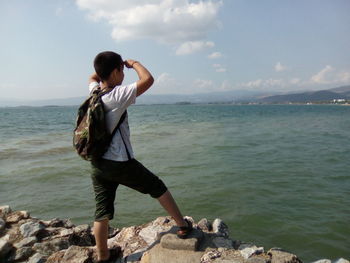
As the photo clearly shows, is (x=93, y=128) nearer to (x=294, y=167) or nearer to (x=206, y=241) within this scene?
(x=206, y=241)

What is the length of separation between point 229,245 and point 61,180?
8015mm

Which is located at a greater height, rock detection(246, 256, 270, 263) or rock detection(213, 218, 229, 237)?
rock detection(246, 256, 270, 263)

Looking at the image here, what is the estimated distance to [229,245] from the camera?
415 cm

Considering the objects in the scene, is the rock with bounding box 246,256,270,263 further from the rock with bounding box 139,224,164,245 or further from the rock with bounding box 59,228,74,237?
the rock with bounding box 59,228,74,237

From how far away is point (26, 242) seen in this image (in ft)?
15.0

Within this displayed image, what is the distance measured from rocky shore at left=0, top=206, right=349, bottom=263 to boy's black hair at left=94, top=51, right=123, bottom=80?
88.2 inches

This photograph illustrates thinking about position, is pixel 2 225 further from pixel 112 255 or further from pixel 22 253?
pixel 112 255

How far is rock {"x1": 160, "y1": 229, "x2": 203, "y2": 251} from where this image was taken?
3.84 metres

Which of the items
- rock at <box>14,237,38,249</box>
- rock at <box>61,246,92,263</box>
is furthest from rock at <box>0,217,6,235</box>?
rock at <box>61,246,92,263</box>

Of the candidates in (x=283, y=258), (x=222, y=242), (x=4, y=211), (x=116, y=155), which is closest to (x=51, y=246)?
(x=4, y=211)

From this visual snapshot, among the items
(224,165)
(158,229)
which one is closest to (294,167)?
(224,165)

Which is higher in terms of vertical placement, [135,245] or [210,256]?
[210,256]

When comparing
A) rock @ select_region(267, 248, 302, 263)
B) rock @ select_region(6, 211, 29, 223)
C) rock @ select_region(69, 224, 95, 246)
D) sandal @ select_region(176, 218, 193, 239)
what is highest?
sandal @ select_region(176, 218, 193, 239)

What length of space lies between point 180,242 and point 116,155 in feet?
4.69
